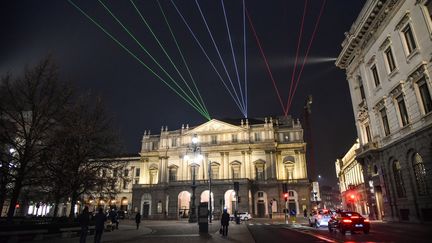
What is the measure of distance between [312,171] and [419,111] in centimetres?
9013

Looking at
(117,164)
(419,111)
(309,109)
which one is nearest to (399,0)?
(419,111)

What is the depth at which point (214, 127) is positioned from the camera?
71.4 meters

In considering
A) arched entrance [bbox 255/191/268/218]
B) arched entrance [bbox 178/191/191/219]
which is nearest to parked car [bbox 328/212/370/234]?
arched entrance [bbox 255/191/268/218]

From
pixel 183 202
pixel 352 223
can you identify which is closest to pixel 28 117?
pixel 352 223

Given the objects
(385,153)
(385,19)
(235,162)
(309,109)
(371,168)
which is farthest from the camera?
(309,109)

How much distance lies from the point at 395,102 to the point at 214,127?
161 ft

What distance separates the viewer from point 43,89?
2139 cm

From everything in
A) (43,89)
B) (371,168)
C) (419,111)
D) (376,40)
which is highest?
(376,40)

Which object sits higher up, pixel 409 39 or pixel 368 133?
pixel 409 39

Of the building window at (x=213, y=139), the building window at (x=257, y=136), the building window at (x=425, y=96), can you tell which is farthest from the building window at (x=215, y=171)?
the building window at (x=425, y=96)

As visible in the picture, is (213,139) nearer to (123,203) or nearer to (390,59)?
(123,203)

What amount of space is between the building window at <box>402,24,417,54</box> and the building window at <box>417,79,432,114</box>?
2.79 meters

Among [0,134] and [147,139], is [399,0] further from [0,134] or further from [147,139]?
[147,139]

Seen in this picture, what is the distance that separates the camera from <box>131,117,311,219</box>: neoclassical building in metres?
62.8
